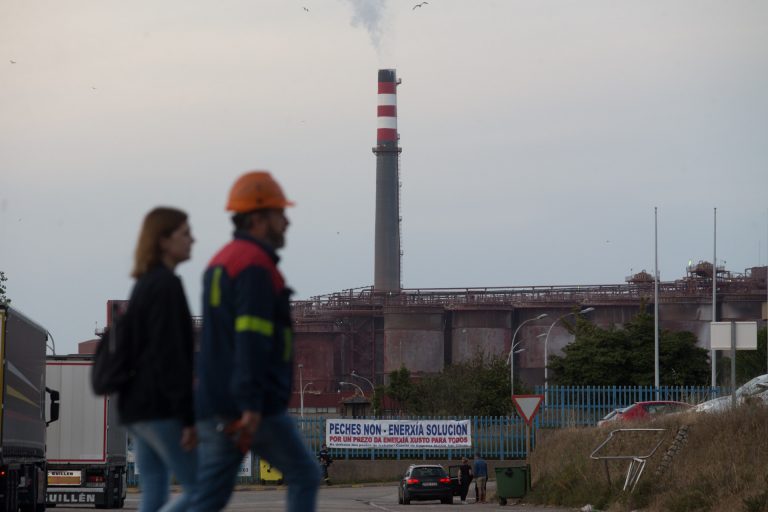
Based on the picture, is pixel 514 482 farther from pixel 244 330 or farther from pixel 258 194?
pixel 244 330

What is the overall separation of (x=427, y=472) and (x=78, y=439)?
1015 centimetres

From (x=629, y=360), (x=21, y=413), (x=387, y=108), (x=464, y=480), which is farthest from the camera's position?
(x=387, y=108)

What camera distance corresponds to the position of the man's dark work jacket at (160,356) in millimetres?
6441

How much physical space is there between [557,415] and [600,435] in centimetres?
1346

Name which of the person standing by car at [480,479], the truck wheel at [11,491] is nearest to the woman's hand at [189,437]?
the truck wheel at [11,491]

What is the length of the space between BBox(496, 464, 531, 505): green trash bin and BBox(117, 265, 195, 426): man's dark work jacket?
20.9 meters

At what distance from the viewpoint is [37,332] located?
20047 mm

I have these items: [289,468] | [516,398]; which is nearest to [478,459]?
[516,398]

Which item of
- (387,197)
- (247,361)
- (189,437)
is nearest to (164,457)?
(189,437)

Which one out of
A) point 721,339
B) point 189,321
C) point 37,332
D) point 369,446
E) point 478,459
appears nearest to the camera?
point 189,321

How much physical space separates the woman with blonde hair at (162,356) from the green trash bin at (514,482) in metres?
20.7

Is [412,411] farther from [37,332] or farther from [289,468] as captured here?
[289,468]

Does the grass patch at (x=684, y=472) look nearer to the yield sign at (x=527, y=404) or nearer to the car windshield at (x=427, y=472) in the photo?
the yield sign at (x=527, y=404)

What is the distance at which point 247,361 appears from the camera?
6.14 metres
